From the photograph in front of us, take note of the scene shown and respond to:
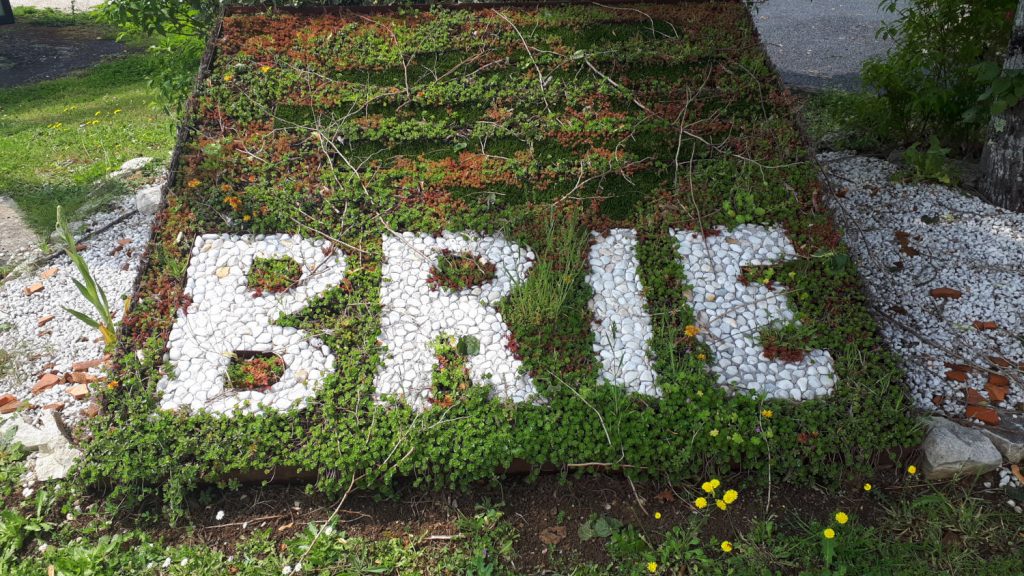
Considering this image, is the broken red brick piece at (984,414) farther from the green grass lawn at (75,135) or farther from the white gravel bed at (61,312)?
the green grass lawn at (75,135)

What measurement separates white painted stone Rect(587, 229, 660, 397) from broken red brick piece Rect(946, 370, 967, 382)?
4.44ft

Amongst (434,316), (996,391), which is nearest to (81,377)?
(434,316)

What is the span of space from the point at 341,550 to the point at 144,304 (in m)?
1.53

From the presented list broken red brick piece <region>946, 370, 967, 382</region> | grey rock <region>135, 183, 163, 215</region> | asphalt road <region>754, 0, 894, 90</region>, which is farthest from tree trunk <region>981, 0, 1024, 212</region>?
grey rock <region>135, 183, 163, 215</region>

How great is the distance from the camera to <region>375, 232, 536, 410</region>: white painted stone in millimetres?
2936

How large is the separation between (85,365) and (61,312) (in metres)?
0.59

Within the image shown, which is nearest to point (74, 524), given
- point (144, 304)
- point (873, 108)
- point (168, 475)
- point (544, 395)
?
point (168, 475)

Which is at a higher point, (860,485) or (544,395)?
(544,395)

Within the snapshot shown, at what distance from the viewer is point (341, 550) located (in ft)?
8.43

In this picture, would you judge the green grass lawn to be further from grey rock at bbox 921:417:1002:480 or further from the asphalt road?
the asphalt road

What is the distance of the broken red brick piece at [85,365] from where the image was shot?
3.42 metres

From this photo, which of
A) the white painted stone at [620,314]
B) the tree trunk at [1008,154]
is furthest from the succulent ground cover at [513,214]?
the tree trunk at [1008,154]

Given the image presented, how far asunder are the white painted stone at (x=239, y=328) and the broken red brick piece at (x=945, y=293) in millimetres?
2985

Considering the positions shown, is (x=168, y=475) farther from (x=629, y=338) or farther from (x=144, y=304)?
(x=629, y=338)
